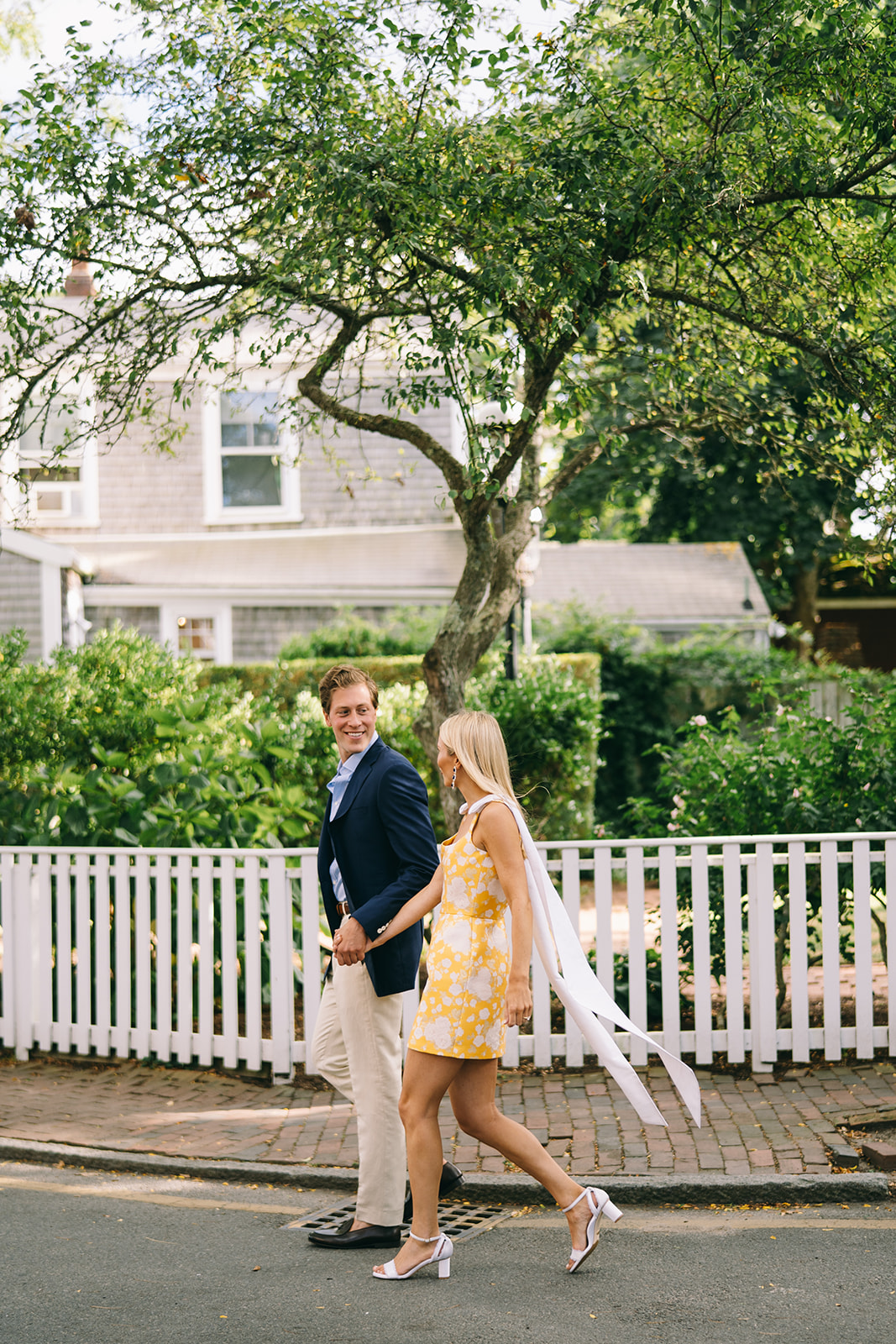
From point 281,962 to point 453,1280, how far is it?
2.24m

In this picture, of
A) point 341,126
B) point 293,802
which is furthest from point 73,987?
point 341,126

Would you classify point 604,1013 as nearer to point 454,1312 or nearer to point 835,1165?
point 454,1312

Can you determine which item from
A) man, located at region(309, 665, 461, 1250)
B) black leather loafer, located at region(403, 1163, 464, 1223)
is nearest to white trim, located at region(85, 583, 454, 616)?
man, located at region(309, 665, 461, 1250)

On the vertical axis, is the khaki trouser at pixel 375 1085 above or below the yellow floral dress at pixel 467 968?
below

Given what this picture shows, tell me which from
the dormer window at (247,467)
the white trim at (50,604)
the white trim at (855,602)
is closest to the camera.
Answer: the white trim at (50,604)

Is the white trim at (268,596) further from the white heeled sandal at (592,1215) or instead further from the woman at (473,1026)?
the white heeled sandal at (592,1215)

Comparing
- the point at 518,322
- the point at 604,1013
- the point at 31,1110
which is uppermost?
the point at 518,322

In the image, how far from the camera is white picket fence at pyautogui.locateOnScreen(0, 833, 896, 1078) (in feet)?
18.5

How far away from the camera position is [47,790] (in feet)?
23.0

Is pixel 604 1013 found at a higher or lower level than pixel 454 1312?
higher

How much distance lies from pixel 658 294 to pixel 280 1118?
467cm

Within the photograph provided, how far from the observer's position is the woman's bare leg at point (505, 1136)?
3697 mm

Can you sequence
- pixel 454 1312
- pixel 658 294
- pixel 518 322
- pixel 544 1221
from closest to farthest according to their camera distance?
pixel 454 1312
pixel 544 1221
pixel 518 322
pixel 658 294

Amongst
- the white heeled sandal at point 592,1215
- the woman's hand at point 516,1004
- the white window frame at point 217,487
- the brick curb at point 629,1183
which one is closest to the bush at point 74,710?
the brick curb at point 629,1183
